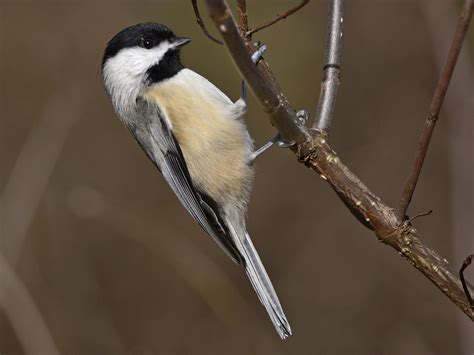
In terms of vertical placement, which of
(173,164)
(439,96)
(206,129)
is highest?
(439,96)

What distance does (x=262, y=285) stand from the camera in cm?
249

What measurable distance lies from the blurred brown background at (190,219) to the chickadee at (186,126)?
965 mm

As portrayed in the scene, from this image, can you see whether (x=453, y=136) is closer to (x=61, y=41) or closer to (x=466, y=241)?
(x=466, y=241)

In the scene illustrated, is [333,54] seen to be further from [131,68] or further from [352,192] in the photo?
[131,68]

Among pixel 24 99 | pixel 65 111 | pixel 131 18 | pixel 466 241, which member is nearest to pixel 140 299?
pixel 65 111

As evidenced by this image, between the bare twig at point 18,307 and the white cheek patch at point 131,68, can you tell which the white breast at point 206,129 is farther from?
the bare twig at point 18,307

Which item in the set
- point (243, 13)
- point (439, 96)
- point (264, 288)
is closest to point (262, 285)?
point (264, 288)

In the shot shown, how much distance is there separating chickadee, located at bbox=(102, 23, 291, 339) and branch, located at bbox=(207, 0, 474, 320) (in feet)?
3.05

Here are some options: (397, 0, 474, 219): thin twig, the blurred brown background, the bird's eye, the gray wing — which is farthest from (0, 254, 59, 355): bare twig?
(397, 0, 474, 219): thin twig

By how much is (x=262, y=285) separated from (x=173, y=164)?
1.87 feet

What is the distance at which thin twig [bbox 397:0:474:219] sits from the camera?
3.84 feet

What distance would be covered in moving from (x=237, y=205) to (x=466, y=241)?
925mm

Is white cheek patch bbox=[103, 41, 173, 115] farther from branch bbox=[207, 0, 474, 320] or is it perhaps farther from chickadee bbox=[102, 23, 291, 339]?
branch bbox=[207, 0, 474, 320]

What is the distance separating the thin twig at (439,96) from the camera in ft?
3.84
